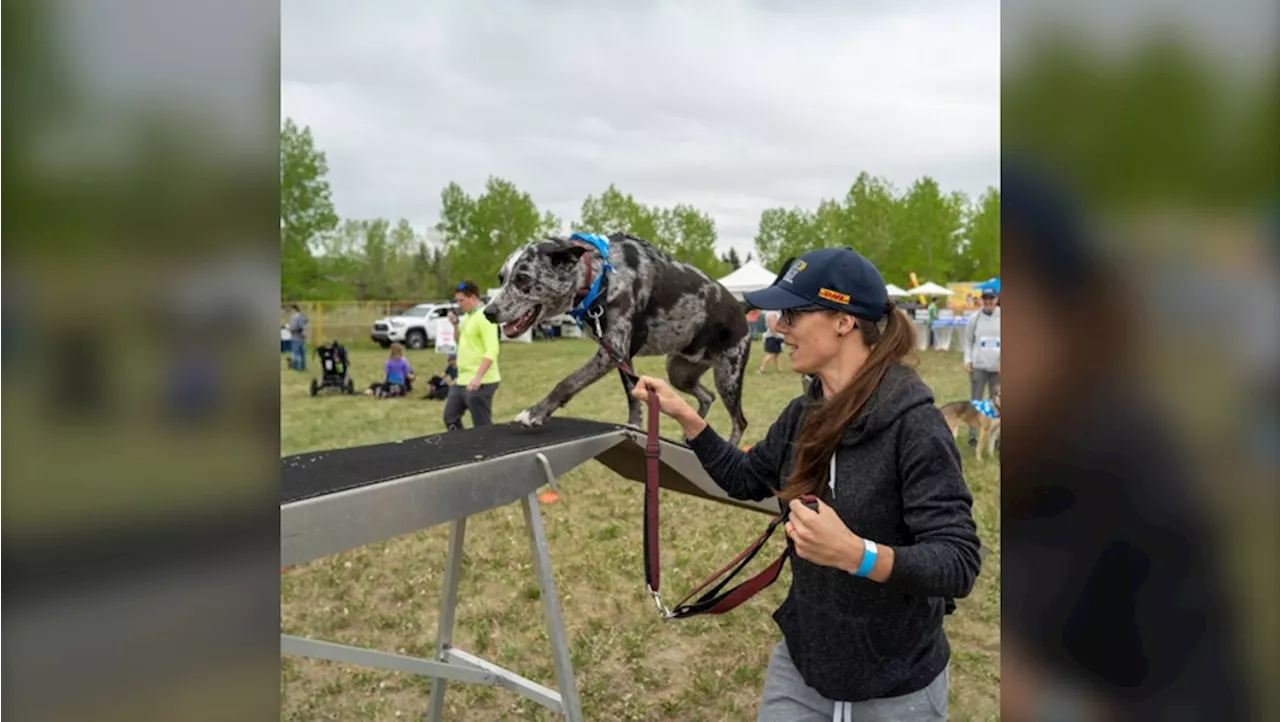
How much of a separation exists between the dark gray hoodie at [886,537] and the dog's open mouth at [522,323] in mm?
1679

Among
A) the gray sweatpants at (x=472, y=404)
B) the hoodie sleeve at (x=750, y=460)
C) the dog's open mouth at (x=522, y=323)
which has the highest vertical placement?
the dog's open mouth at (x=522, y=323)

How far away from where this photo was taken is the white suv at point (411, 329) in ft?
97.5

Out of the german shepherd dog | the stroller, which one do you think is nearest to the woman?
the german shepherd dog

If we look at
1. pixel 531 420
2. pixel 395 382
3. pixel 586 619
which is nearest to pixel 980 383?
pixel 586 619

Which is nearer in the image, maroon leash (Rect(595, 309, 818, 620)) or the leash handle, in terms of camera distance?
maroon leash (Rect(595, 309, 818, 620))

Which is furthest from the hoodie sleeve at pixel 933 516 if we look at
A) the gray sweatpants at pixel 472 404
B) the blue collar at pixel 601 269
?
the gray sweatpants at pixel 472 404

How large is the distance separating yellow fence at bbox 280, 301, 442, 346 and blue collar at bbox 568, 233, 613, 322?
30.2 metres

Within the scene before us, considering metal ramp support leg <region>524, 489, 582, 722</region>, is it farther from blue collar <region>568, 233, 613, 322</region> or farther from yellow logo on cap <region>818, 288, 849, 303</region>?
yellow logo on cap <region>818, 288, 849, 303</region>

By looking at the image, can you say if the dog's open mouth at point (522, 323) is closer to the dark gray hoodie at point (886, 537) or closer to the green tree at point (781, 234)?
the dark gray hoodie at point (886, 537)

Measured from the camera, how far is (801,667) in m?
2.21

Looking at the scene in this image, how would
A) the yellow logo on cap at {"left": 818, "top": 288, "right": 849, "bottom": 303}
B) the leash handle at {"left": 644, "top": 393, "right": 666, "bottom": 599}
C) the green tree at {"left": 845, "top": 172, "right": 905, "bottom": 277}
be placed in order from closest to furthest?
the yellow logo on cap at {"left": 818, "top": 288, "right": 849, "bottom": 303} < the leash handle at {"left": 644, "top": 393, "right": 666, "bottom": 599} < the green tree at {"left": 845, "top": 172, "right": 905, "bottom": 277}

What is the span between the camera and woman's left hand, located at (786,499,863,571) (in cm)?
175
